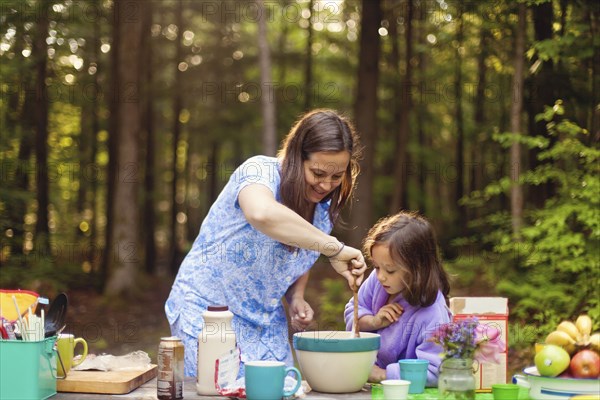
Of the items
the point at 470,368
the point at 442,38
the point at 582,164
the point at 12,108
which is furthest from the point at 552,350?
the point at 12,108

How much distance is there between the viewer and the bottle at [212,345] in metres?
2.40

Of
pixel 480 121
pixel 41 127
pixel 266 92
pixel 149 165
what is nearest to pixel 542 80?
pixel 266 92

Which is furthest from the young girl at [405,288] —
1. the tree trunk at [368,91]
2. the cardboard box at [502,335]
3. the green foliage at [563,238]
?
the tree trunk at [368,91]

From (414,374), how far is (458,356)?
10.2 inches

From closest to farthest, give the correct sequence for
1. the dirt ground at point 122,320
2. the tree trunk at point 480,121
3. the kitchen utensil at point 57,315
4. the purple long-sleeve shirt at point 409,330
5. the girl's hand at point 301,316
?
the kitchen utensil at point 57,315, the purple long-sleeve shirt at point 409,330, the girl's hand at point 301,316, the dirt ground at point 122,320, the tree trunk at point 480,121

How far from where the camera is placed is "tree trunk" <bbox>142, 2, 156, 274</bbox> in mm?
16516

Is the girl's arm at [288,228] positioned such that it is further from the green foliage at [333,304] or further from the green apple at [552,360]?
the green foliage at [333,304]

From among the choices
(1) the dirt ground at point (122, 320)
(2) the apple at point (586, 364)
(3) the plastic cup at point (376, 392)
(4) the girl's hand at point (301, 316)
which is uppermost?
(4) the girl's hand at point (301, 316)

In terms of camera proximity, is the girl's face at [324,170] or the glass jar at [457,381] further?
the girl's face at [324,170]

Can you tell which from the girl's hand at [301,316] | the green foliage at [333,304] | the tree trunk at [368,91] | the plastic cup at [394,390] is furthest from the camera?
the tree trunk at [368,91]

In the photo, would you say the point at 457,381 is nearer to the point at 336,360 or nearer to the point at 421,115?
the point at 336,360

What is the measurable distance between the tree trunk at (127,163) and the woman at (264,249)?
9431 mm

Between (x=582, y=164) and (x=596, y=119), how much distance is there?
0.46 metres

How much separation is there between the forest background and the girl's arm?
1580 mm
